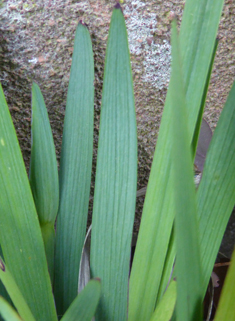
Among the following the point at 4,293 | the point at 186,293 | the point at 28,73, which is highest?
the point at 28,73

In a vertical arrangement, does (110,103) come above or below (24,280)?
above

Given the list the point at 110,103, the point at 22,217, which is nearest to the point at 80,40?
the point at 110,103

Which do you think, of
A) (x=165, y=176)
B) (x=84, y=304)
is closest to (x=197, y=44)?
(x=165, y=176)

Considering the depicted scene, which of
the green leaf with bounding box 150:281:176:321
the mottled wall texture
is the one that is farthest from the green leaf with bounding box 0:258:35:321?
the mottled wall texture

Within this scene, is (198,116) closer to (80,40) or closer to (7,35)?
(80,40)

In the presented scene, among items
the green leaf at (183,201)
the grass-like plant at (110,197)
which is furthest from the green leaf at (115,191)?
the green leaf at (183,201)

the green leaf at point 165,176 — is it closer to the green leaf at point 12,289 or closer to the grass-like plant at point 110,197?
the grass-like plant at point 110,197
